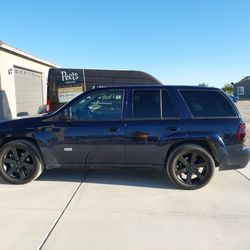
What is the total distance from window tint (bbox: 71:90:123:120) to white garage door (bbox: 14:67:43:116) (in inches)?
426

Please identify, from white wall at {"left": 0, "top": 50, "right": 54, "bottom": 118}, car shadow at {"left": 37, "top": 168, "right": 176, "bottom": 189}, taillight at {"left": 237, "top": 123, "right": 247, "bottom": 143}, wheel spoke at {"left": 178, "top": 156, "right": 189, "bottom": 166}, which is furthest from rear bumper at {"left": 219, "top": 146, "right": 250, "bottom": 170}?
white wall at {"left": 0, "top": 50, "right": 54, "bottom": 118}

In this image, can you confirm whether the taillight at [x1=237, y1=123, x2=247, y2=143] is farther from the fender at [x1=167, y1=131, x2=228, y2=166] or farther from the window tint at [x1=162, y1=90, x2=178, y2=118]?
the window tint at [x1=162, y1=90, x2=178, y2=118]

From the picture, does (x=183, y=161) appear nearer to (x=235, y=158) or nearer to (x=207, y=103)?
(x=235, y=158)

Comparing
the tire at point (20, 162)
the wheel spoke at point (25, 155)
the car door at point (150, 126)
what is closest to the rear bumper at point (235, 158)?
the car door at point (150, 126)

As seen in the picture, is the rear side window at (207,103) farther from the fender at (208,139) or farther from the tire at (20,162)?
the tire at (20,162)

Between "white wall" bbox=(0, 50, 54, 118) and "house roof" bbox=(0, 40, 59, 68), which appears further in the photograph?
"white wall" bbox=(0, 50, 54, 118)

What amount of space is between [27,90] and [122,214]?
553 inches

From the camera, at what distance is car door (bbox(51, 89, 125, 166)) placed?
5004mm

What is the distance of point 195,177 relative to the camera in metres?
5.09

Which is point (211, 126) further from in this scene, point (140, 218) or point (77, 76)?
point (77, 76)

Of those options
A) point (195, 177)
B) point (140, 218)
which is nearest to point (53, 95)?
point (195, 177)

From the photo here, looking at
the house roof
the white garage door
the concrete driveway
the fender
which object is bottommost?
the concrete driveway

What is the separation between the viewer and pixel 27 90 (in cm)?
1659

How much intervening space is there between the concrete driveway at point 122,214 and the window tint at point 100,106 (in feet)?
3.87
